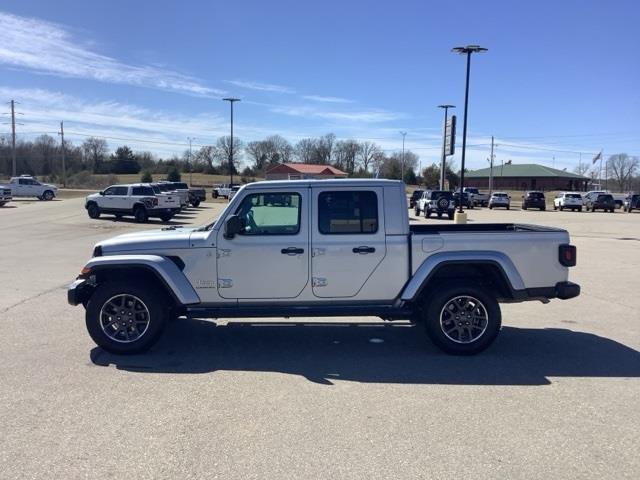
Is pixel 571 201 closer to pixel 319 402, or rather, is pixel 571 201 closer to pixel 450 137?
pixel 450 137

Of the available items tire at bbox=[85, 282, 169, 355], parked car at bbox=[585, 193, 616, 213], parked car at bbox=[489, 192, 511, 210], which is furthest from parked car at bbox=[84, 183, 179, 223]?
parked car at bbox=[585, 193, 616, 213]

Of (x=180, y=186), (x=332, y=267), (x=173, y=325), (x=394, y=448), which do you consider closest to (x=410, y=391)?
(x=394, y=448)

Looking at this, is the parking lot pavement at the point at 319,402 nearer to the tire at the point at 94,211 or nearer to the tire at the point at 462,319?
the tire at the point at 462,319

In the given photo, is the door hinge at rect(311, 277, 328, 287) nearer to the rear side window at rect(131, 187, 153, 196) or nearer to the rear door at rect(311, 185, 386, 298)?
the rear door at rect(311, 185, 386, 298)

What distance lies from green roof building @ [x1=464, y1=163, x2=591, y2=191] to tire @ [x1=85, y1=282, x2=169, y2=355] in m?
128

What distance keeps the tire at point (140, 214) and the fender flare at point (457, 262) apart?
26.5 m

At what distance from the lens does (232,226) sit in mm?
5973

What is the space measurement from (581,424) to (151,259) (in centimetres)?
432

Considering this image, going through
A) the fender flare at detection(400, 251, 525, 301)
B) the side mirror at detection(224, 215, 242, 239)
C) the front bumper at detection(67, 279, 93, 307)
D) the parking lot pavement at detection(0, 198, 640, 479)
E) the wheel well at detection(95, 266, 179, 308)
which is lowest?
the parking lot pavement at detection(0, 198, 640, 479)

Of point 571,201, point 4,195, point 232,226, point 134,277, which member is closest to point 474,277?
point 232,226

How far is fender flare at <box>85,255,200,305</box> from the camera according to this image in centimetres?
594

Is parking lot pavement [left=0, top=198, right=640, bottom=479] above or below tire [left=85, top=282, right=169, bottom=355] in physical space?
below

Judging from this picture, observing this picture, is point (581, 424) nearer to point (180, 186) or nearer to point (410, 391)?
point (410, 391)

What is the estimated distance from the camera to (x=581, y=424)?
172 inches
